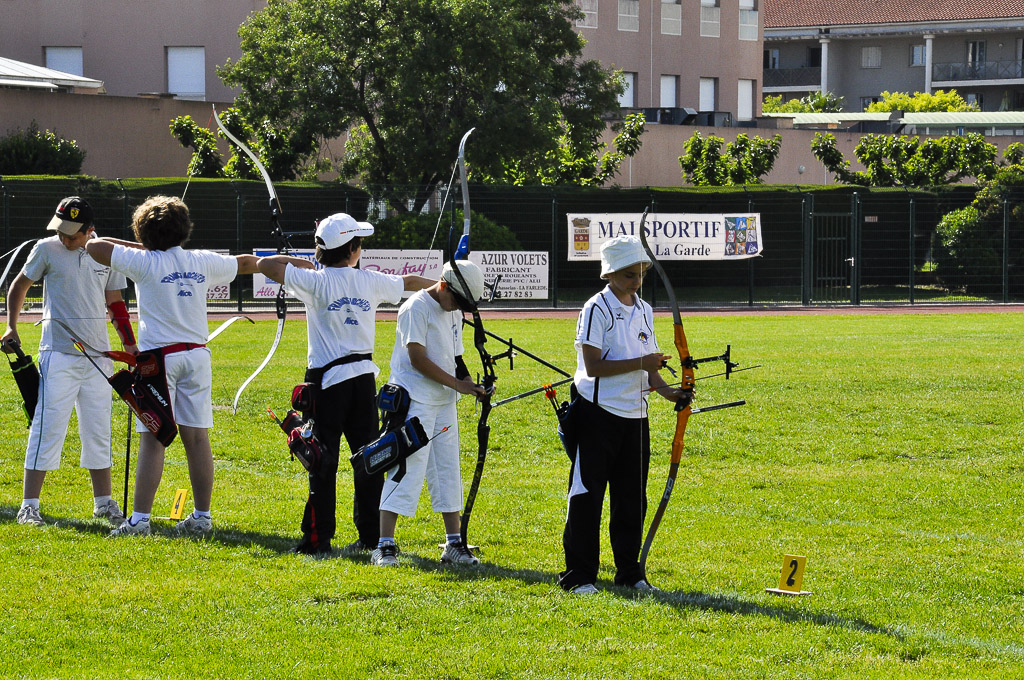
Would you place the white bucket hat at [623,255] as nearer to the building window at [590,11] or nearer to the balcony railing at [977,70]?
the building window at [590,11]

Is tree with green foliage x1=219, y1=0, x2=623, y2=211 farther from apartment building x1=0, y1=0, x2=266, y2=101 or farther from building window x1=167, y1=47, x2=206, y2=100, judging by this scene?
building window x1=167, y1=47, x2=206, y2=100

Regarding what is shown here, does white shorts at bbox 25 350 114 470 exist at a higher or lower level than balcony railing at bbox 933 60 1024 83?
lower

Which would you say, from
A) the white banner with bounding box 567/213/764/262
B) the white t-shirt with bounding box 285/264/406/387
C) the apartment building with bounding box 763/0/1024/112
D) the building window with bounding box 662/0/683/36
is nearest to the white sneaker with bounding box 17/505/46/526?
the white t-shirt with bounding box 285/264/406/387

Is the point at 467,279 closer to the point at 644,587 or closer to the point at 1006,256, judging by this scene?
the point at 644,587

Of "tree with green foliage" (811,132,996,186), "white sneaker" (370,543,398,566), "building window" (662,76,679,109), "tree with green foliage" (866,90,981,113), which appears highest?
"tree with green foliage" (866,90,981,113)

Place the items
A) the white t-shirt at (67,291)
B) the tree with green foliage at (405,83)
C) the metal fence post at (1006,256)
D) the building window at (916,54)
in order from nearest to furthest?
the white t-shirt at (67,291) < the tree with green foliage at (405,83) < the metal fence post at (1006,256) < the building window at (916,54)

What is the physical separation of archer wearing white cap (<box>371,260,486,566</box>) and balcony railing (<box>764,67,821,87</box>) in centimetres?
7133

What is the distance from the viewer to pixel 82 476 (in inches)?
372

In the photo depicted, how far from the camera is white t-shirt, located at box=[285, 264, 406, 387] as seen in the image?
664 centimetres

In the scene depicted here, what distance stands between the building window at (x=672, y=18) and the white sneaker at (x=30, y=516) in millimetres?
46161

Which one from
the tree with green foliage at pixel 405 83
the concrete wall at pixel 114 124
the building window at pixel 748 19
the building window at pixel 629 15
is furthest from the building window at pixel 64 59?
the building window at pixel 748 19

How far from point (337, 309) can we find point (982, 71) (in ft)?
241

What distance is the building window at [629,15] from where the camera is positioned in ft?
163

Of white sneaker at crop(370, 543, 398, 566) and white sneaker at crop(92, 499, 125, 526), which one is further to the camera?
white sneaker at crop(92, 499, 125, 526)
